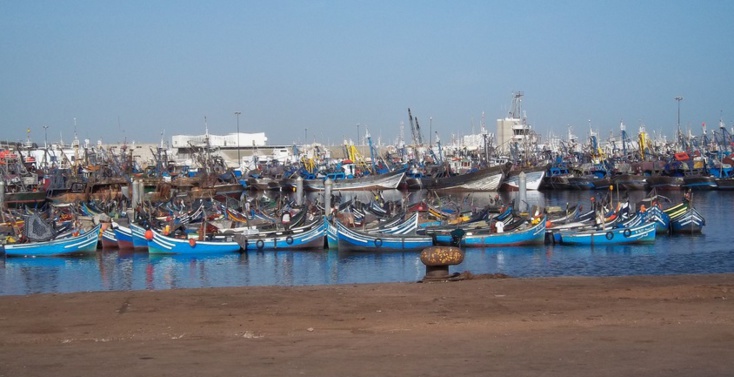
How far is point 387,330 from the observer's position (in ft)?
37.3

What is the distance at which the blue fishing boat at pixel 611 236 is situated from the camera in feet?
93.0

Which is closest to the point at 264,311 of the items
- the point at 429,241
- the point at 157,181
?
the point at 429,241

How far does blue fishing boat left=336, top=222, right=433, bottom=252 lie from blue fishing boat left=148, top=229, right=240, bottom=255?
3340mm

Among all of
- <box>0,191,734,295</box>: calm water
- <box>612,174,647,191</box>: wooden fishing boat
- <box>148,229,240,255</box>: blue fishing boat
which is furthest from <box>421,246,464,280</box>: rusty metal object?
<box>612,174,647,191</box>: wooden fishing boat

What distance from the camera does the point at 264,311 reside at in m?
12.9

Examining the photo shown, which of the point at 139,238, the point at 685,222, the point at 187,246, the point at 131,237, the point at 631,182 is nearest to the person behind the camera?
the point at 187,246

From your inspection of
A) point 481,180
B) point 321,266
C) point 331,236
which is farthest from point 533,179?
point 321,266

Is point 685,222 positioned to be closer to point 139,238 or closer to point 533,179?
point 139,238

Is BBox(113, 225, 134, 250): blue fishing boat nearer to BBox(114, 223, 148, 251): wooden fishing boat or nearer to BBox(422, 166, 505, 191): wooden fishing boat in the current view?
BBox(114, 223, 148, 251): wooden fishing boat

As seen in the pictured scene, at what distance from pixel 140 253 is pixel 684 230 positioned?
1904 centimetres

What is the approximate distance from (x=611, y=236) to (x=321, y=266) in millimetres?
9554

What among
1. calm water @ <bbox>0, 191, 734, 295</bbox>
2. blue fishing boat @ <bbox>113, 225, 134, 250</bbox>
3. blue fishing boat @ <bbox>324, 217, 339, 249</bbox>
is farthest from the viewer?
blue fishing boat @ <bbox>113, 225, 134, 250</bbox>

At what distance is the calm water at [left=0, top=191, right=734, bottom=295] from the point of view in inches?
890

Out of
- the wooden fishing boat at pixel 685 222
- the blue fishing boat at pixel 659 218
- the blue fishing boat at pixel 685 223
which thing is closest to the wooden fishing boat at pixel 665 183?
the wooden fishing boat at pixel 685 222
